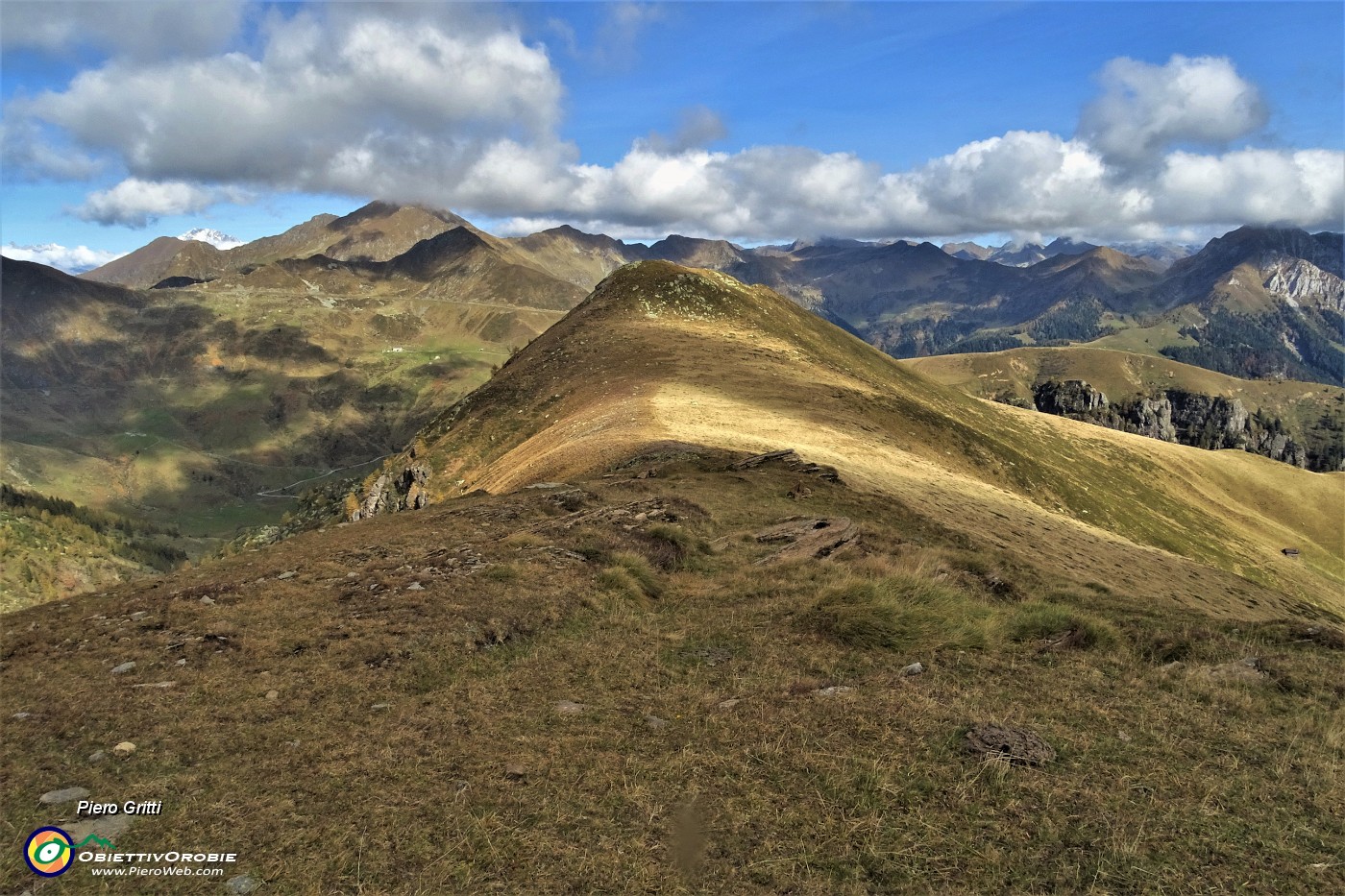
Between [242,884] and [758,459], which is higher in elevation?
[758,459]

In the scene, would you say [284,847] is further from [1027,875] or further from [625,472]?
[625,472]

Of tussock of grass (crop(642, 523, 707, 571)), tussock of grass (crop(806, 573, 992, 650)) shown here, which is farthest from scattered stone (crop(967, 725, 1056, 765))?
tussock of grass (crop(642, 523, 707, 571))

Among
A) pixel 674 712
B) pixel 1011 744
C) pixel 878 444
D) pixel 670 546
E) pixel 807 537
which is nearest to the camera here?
pixel 1011 744

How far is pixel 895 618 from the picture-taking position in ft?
42.4

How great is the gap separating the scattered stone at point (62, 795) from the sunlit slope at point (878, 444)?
2505 centimetres

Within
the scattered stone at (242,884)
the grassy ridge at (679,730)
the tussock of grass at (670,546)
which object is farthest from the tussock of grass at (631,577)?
the scattered stone at (242,884)

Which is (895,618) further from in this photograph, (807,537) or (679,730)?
(807,537)

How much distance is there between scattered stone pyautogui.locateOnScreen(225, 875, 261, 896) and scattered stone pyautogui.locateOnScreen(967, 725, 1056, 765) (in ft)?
28.9

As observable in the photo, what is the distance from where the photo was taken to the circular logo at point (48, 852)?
23.4 ft

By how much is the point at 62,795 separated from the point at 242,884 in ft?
11.9

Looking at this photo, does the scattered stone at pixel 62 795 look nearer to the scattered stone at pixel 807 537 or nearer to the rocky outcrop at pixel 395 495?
the scattered stone at pixel 807 537

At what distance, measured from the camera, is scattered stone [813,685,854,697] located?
→ 34.7ft

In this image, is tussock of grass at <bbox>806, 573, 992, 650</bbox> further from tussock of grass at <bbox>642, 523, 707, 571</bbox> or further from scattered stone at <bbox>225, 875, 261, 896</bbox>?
scattered stone at <bbox>225, 875, 261, 896</bbox>

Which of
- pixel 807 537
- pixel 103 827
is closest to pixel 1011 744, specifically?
pixel 807 537
